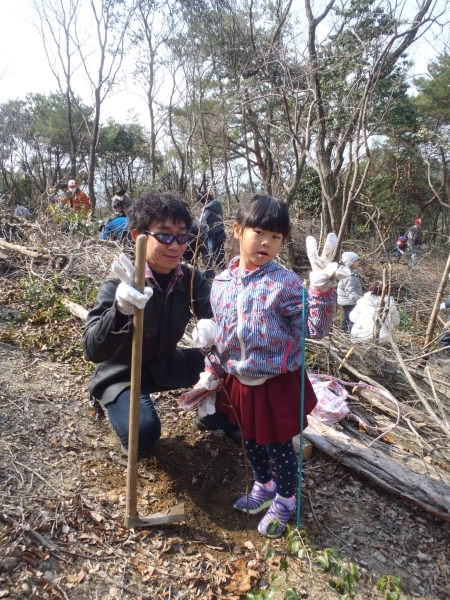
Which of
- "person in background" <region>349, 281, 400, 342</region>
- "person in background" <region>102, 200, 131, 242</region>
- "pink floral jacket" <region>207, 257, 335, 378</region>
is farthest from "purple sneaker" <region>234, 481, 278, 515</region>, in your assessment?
"person in background" <region>102, 200, 131, 242</region>

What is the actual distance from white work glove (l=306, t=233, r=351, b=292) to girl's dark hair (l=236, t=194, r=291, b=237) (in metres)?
0.18

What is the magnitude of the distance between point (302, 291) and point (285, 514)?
3.36 feet

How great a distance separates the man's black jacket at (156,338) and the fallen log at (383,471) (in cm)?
92

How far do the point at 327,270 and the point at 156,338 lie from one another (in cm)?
108

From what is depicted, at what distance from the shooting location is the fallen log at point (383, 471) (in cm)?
231

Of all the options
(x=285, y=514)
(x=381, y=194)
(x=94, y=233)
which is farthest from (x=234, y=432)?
(x=381, y=194)

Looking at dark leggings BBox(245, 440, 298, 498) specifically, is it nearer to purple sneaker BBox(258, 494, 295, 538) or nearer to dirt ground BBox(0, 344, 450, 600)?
purple sneaker BBox(258, 494, 295, 538)

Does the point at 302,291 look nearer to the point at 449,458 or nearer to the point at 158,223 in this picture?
the point at 158,223

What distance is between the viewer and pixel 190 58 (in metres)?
14.6

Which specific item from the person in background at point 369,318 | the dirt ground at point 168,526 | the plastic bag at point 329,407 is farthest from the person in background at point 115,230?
the plastic bag at point 329,407

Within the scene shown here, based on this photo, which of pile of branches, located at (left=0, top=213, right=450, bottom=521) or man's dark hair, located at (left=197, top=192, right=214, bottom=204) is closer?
man's dark hair, located at (left=197, top=192, right=214, bottom=204)

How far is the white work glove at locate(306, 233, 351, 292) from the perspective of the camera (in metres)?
Answer: 1.67

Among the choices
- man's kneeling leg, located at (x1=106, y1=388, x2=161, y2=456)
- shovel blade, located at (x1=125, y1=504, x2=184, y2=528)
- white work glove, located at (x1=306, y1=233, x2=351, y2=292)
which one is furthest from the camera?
man's kneeling leg, located at (x1=106, y1=388, x2=161, y2=456)

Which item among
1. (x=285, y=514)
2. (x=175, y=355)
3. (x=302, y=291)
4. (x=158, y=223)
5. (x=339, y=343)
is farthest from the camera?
(x=339, y=343)
